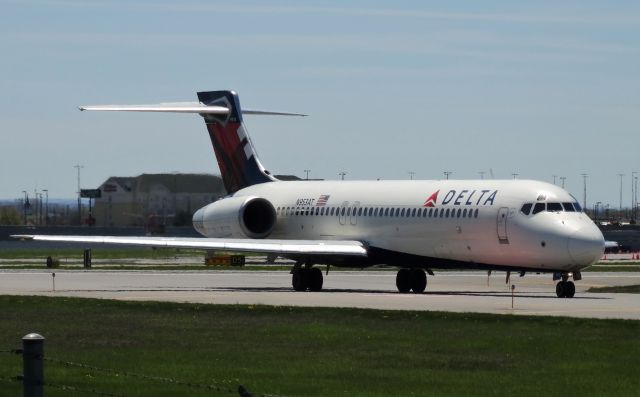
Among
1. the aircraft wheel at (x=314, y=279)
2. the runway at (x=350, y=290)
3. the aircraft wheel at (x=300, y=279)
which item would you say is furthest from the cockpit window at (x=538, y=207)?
the aircraft wheel at (x=300, y=279)

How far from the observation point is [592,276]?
59.9 metres

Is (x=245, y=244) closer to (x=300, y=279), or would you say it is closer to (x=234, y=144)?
(x=300, y=279)

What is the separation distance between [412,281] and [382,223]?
81.2 inches

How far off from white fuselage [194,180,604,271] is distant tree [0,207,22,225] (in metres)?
140

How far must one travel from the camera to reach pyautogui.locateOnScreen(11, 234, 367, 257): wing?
4522cm

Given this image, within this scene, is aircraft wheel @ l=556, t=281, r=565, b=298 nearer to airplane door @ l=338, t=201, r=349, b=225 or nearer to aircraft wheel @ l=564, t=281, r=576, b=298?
aircraft wheel @ l=564, t=281, r=576, b=298

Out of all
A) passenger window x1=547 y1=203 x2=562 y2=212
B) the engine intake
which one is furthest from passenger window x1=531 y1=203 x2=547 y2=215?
the engine intake

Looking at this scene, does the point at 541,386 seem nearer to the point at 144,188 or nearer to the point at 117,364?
the point at 117,364

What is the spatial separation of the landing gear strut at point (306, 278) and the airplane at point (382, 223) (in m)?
0.03

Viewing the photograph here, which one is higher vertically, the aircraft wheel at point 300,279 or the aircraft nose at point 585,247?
the aircraft nose at point 585,247

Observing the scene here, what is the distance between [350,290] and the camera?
157ft

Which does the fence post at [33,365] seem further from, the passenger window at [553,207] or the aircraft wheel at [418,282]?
the aircraft wheel at [418,282]

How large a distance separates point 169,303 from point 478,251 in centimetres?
1074

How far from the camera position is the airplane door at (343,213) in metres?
48.3
